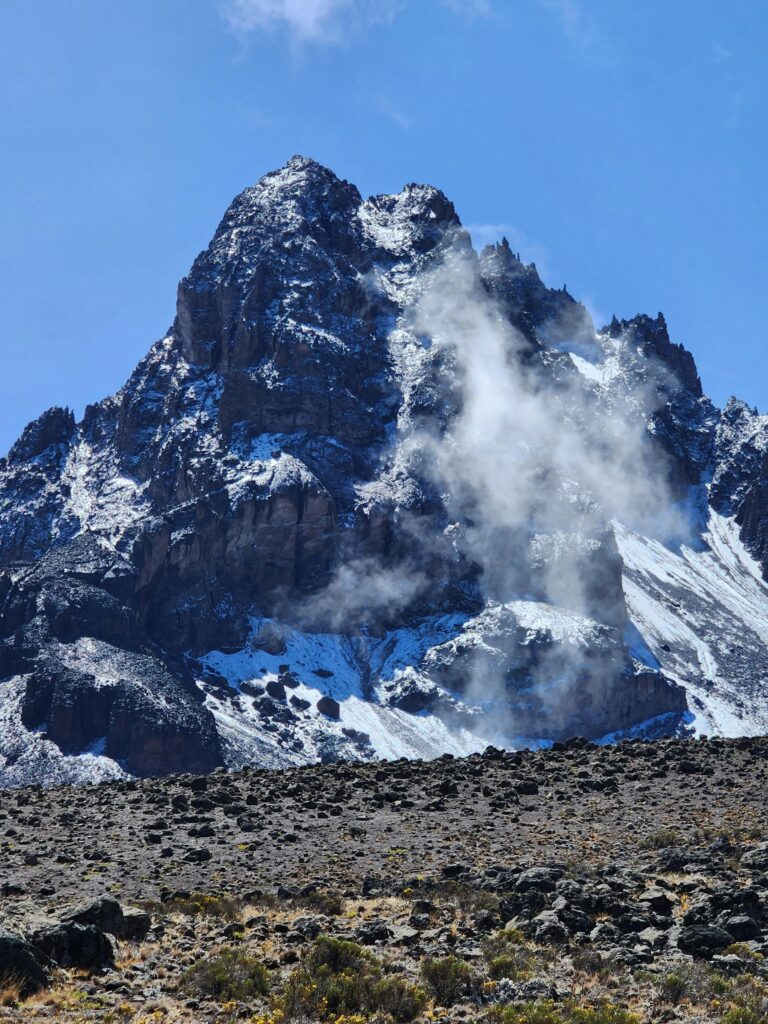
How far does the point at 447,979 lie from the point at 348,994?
1859 millimetres

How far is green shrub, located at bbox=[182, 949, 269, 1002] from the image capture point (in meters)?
21.9

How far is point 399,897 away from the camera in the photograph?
29453 millimetres

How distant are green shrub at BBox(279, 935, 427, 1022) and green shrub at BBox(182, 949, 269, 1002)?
0.60 meters

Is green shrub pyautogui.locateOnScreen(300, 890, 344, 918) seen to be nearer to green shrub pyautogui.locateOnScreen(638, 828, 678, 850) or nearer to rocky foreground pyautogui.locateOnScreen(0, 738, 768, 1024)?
rocky foreground pyautogui.locateOnScreen(0, 738, 768, 1024)

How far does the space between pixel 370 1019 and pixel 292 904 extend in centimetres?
840

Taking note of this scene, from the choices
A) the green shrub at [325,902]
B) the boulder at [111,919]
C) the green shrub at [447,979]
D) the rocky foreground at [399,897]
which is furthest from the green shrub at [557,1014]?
the boulder at [111,919]

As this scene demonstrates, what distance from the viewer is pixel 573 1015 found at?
2031cm

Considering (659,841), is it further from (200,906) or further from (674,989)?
(674,989)

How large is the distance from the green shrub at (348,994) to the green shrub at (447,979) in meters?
0.39

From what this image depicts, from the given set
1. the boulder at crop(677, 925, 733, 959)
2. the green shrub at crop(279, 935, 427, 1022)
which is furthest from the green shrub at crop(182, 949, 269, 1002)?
the boulder at crop(677, 925, 733, 959)

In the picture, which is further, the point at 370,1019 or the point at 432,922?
the point at 432,922

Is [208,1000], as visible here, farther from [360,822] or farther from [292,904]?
[360,822]

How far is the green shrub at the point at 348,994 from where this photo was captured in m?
21.0

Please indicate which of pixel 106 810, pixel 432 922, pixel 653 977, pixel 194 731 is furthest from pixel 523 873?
pixel 194 731
